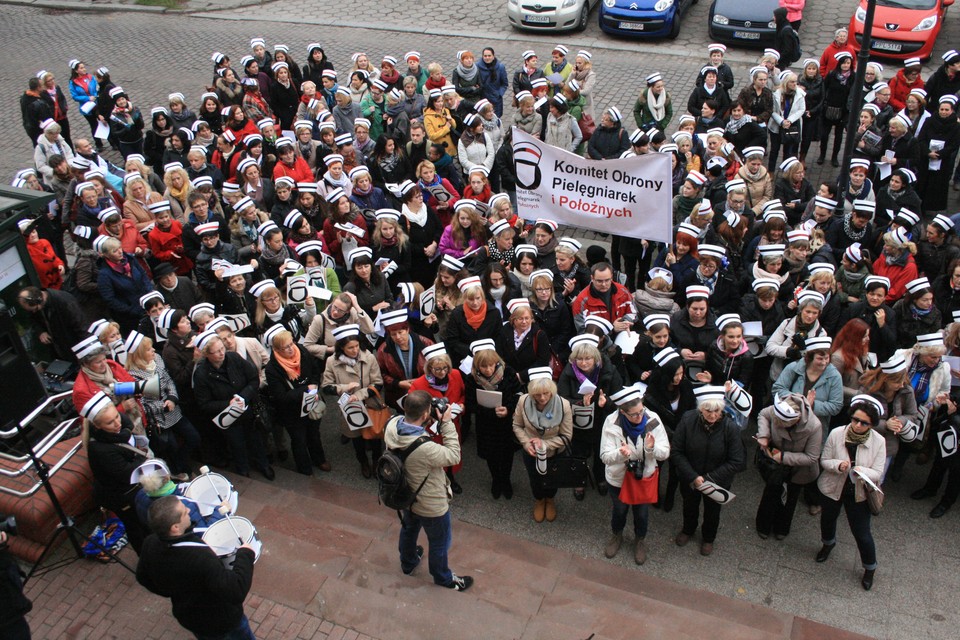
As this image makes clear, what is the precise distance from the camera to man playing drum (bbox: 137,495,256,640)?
5395 mm

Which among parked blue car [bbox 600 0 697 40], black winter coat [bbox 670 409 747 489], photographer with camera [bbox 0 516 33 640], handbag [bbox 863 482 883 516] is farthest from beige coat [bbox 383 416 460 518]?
parked blue car [bbox 600 0 697 40]

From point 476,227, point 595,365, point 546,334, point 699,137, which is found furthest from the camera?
point 699,137

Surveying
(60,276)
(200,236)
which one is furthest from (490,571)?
(60,276)

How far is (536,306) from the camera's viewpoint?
8.79 meters

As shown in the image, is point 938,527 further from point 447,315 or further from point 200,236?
point 200,236

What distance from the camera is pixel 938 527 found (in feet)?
25.4

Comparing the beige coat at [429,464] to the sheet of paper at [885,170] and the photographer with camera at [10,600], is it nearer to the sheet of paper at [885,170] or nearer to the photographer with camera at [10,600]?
the photographer with camera at [10,600]

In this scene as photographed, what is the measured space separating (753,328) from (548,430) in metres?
2.33

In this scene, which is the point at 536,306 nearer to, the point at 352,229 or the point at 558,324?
the point at 558,324

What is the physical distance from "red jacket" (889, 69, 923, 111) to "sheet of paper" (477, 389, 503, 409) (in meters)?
8.93

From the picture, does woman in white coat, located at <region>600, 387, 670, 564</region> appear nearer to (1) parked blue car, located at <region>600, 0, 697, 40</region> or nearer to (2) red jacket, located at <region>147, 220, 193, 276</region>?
(2) red jacket, located at <region>147, 220, 193, 276</region>

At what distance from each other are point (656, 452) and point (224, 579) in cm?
341

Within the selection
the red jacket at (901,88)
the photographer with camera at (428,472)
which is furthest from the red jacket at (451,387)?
the red jacket at (901,88)

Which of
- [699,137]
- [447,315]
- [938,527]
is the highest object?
[699,137]
